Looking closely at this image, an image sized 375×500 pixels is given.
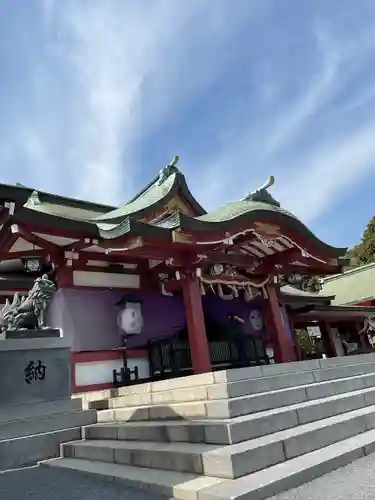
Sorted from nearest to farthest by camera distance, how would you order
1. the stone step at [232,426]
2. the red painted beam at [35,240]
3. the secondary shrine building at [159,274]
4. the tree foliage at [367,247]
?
1. the stone step at [232,426]
2. the red painted beam at [35,240]
3. the secondary shrine building at [159,274]
4. the tree foliage at [367,247]

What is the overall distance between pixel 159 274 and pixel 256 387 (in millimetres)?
4782

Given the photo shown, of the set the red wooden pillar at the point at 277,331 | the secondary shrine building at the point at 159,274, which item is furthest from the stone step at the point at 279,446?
the red wooden pillar at the point at 277,331

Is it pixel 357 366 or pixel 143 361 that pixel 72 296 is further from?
pixel 357 366

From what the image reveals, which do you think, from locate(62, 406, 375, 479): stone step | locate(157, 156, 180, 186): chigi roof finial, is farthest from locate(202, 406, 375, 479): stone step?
locate(157, 156, 180, 186): chigi roof finial

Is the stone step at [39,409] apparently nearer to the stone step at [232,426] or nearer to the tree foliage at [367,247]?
the stone step at [232,426]

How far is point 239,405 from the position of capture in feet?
13.7

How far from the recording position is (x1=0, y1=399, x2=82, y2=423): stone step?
5.18 m

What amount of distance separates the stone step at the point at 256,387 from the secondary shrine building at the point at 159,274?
2.05 meters

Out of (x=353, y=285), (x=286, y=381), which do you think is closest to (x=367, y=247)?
(x=353, y=285)

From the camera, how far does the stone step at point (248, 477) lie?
2969 millimetres

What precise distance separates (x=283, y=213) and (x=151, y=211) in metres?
3.39

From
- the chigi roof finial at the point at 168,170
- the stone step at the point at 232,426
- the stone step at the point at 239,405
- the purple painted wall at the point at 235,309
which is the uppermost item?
the chigi roof finial at the point at 168,170

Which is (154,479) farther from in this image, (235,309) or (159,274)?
(235,309)

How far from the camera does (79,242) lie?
7.61m
